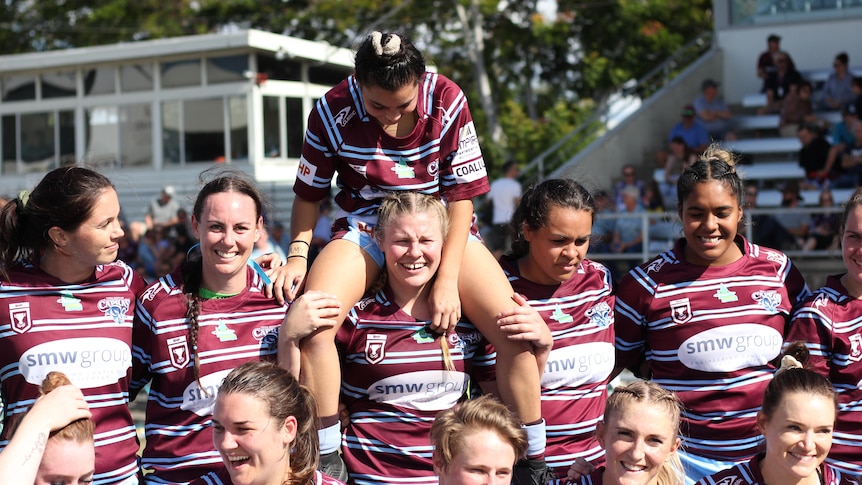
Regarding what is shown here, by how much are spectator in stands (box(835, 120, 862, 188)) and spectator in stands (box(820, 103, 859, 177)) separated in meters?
0.09

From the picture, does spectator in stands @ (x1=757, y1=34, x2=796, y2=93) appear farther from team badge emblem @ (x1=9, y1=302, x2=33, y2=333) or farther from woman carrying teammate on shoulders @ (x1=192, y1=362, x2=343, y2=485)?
team badge emblem @ (x1=9, y1=302, x2=33, y2=333)

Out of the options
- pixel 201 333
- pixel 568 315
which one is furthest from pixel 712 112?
pixel 201 333

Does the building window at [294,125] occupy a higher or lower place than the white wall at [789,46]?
lower

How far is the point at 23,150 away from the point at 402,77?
18922 millimetres

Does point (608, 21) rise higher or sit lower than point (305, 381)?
higher

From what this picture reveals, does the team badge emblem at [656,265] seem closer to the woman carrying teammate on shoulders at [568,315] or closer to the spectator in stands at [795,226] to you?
the woman carrying teammate on shoulders at [568,315]

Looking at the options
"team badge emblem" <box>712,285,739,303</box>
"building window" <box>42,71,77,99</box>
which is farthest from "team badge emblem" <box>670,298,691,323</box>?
"building window" <box>42,71,77,99</box>

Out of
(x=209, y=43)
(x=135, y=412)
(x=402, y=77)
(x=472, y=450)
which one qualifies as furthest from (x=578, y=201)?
(x=209, y=43)

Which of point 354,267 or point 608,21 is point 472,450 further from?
point 608,21

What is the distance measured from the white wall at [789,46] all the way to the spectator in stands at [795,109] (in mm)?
1225

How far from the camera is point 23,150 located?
20.3m

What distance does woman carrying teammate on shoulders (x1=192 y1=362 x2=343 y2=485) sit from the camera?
2883 millimetres

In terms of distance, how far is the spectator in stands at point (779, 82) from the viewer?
44.1 ft

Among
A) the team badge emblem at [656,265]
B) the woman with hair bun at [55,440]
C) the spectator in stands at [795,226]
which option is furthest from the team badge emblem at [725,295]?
the spectator in stands at [795,226]
